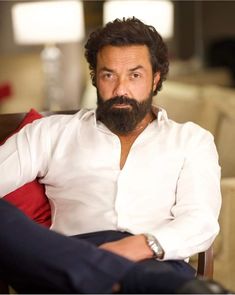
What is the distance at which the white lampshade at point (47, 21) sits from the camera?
3781mm

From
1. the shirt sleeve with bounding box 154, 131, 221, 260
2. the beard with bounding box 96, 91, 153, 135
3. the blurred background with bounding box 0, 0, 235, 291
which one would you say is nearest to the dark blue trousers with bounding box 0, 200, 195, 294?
the shirt sleeve with bounding box 154, 131, 221, 260

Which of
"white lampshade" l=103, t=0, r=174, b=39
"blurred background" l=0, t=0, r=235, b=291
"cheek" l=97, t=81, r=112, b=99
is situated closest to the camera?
"cheek" l=97, t=81, r=112, b=99

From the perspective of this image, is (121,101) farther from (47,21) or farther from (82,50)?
(82,50)

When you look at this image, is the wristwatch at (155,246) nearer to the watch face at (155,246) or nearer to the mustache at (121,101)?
the watch face at (155,246)

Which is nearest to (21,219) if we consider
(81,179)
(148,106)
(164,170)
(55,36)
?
(81,179)

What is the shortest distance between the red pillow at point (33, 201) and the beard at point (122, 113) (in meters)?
0.29

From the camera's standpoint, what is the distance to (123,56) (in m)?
1.61

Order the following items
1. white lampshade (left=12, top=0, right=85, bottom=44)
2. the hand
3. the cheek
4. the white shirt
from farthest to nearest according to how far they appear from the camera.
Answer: white lampshade (left=12, top=0, right=85, bottom=44) < the cheek < the white shirt < the hand

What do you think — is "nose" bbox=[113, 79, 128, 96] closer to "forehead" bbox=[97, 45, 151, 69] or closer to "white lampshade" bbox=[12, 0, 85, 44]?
"forehead" bbox=[97, 45, 151, 69]

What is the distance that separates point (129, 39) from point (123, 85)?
0.44ft

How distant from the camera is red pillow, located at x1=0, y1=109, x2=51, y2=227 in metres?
1.66

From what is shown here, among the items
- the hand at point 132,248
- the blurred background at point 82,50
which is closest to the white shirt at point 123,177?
the hand at point 132,248

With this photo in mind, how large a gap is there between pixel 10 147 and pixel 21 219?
0.37 m

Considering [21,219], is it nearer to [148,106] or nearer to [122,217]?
[122,217]
